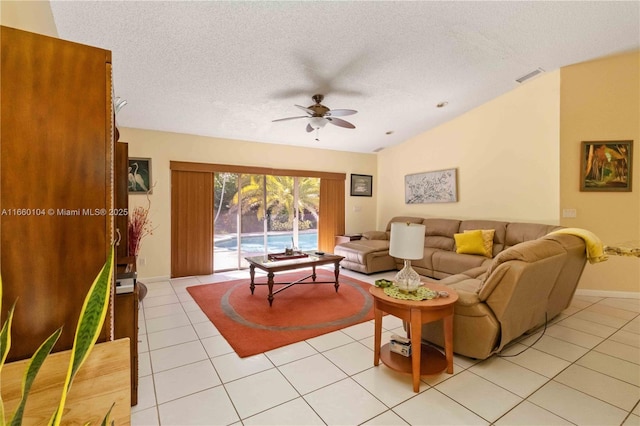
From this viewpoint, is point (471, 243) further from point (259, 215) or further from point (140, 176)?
point (140, 176)

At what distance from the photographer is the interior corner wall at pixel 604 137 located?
3.62 meters

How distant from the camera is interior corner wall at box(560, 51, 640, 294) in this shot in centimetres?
362

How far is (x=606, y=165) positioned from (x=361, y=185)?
4.01m

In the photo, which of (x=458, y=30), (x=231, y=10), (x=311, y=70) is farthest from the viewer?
(x=311, y=70)

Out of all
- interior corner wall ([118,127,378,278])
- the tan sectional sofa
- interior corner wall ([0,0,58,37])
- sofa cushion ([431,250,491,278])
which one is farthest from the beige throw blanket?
interior corner wall ([118,127,378,278])

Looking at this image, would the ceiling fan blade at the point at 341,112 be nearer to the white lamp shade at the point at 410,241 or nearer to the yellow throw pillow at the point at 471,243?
the white lamp shade at the point at 410,241

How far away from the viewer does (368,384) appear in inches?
79.5

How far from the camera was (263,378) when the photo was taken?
2102mm

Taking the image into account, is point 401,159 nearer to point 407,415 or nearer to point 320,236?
point 320,236

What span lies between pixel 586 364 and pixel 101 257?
3.31 metres

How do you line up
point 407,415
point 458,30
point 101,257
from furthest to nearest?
point 458,30, point 407,415, point 101,257

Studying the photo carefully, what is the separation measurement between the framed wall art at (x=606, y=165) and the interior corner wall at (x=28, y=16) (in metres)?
5.49

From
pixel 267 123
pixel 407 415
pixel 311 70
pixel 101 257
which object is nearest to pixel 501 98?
pixel 311 70

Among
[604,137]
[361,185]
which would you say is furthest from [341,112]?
[361,185]
